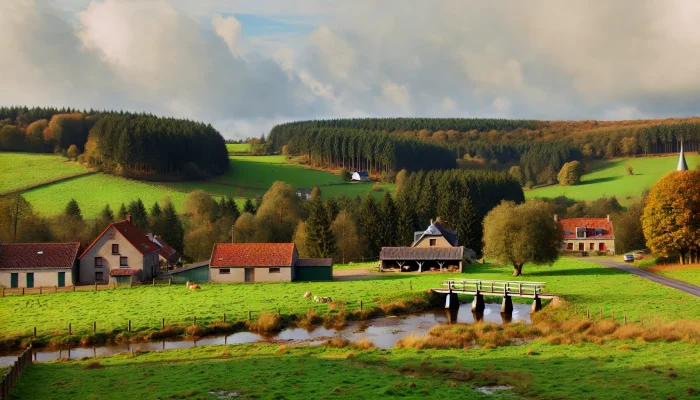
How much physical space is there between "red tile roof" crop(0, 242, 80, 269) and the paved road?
169 feet

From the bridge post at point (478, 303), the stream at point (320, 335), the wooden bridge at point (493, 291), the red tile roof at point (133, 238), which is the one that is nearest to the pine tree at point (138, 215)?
the red tile roof at point (133, 238)

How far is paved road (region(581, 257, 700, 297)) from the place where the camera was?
49.7 metres

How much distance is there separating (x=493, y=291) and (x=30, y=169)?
3662 inches

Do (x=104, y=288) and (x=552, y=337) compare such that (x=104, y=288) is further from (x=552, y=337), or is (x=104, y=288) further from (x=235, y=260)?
(x=552, y=337)

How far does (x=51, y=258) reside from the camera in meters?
62.5

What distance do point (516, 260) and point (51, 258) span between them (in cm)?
4298

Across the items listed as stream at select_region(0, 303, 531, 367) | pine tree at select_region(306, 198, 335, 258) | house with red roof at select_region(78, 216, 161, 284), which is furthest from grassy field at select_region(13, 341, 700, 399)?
pine tree at select_region(306, 198, 335, 258)

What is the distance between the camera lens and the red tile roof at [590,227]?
306 ft

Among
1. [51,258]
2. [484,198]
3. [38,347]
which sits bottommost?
[38,347]

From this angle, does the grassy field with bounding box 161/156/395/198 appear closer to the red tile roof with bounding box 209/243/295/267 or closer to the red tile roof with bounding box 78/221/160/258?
the red tile roof with bounding box 78/221/160/258

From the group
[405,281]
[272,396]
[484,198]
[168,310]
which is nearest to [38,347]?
[168,310]

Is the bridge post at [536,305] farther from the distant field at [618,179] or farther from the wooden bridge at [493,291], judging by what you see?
the distant field at [618,179]

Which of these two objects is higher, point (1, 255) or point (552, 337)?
point (1, 255)

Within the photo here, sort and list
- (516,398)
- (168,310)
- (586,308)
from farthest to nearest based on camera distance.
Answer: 1. (168,310)
2. (586,308)
3. (516,398)
